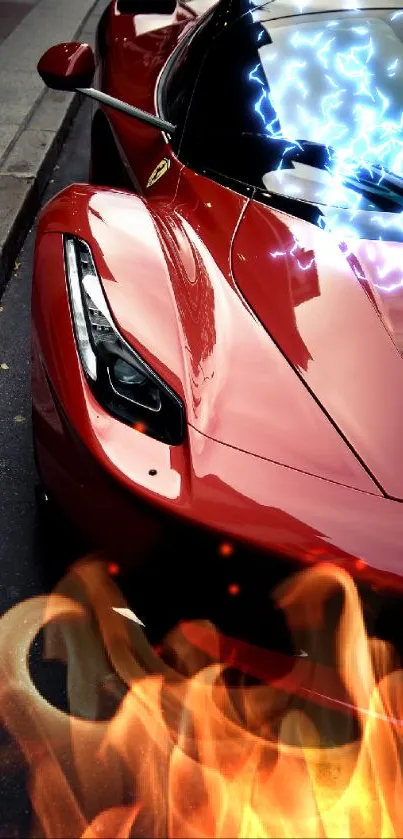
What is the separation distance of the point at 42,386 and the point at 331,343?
0.62 m

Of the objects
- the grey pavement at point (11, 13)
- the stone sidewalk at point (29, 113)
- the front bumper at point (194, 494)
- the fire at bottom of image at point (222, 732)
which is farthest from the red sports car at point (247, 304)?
the grey pavement at point (11, 13)

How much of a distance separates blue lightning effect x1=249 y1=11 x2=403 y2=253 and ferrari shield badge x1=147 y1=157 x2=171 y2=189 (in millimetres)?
326

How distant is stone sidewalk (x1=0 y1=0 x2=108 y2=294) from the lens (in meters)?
4.41

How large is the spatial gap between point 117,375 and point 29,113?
408cm

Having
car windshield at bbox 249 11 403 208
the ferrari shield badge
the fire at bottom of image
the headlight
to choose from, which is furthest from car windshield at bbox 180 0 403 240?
the fire at bottom of image

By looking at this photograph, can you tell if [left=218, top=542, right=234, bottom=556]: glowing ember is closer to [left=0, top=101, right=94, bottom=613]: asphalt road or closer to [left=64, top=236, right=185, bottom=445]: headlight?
[left=64, top=236, right=185, bottom=445]: headlight

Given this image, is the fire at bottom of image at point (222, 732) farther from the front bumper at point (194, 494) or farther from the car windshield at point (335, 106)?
the car windshield at point (335, 106)

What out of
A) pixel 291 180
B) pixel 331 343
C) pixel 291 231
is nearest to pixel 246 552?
pixel 331 343

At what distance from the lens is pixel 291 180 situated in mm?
2537

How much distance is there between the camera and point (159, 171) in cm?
296

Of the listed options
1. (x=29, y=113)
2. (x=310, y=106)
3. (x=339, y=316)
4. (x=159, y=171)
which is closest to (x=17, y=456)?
(x=159, y=171)

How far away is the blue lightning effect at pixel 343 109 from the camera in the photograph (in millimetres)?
2471

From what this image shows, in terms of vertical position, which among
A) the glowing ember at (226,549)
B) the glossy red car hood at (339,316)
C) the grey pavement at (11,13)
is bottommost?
the grey pavement at (11,13)

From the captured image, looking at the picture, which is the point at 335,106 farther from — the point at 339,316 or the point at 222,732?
the point at 222,732
